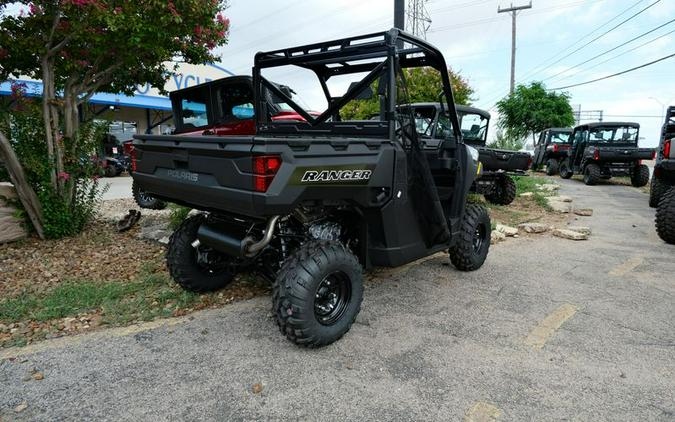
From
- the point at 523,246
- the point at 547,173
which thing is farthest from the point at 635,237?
the point at 547,173

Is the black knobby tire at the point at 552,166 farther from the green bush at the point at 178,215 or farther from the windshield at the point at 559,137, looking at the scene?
the green bush at the point at 178,215

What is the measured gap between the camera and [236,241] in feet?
10.1

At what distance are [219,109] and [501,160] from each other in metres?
5.57

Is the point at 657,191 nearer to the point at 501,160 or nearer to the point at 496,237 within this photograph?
the point at 501,160

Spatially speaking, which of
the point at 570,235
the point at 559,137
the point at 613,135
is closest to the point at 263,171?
the point at 570,235

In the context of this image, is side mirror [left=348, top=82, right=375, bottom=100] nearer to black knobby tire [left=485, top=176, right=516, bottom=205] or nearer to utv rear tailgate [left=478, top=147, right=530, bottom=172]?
utv rear tailgate [left=478, top=147, right=530, bottom=172]

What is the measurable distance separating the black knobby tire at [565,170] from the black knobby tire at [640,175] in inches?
102

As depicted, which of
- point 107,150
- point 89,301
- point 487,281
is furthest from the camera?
point 107,150

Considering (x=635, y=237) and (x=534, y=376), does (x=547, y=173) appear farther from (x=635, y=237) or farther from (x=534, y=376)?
(x=534, y=376)

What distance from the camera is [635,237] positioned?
6.64 metres

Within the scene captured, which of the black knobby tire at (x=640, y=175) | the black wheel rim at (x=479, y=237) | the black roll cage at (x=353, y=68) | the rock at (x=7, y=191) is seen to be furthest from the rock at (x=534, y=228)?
the black knobby tire at (x=640, y=175)

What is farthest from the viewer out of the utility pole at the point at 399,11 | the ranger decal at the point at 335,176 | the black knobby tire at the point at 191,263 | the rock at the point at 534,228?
the utility pole at the point at 399,11

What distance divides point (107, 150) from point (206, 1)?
1287cm

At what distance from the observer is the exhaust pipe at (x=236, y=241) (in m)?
2.85
